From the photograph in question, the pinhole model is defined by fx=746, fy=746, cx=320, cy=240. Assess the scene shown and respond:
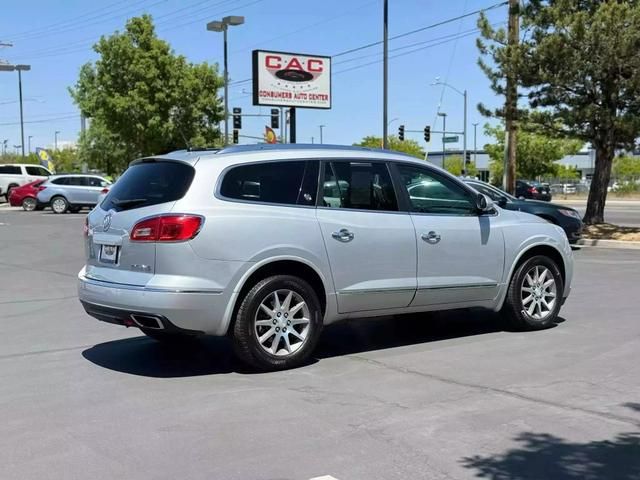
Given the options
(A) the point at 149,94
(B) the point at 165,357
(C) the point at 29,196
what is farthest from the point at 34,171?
(B) the point at 165,357

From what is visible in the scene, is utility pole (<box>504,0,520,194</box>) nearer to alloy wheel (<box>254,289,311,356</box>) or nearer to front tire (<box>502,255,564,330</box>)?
front tire (<box>502,255,564,330</box>)

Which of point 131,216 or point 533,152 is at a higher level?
point 533,152

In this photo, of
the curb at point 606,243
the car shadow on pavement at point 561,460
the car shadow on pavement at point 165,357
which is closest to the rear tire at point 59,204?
the curb at point 606,243

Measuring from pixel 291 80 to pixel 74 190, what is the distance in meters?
11.2

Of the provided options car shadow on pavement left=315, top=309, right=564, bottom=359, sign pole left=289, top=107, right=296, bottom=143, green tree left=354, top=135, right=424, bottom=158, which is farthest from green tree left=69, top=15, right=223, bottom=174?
green tree left=354, top=135, right=424, bottom=158

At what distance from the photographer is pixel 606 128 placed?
17.9m

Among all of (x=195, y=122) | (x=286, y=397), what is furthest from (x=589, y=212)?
(x=195, y=122)

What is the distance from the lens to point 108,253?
608 centimetres

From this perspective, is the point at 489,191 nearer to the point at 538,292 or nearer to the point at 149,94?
the point at 538,292

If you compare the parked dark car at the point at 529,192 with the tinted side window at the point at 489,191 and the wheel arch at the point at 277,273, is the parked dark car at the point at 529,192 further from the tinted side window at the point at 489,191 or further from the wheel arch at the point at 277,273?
the wheel arch at the point at 277,273

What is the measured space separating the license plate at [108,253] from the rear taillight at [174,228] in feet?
1.41

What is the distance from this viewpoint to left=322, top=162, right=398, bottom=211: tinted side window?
6.46m

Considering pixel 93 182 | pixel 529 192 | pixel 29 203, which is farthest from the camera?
pixel 529 192

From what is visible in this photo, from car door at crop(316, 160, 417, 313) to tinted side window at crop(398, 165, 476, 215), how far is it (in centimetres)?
22
